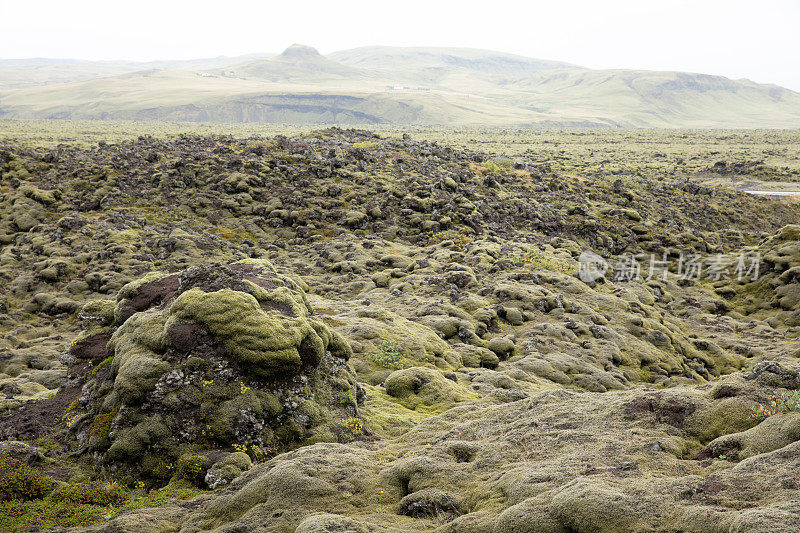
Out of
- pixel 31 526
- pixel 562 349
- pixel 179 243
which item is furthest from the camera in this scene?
pixel 179 243

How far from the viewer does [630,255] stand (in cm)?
4344

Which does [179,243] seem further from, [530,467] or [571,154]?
[571,154]

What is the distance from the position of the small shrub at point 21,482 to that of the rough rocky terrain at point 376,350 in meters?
0.17

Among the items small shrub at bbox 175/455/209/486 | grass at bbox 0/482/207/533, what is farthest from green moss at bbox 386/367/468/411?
grass at bbox 0/482/207/533

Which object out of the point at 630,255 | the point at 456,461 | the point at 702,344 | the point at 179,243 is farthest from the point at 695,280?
the point at 179,243

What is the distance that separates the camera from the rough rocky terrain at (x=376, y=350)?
32.1 feet

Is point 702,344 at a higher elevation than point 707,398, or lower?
lower

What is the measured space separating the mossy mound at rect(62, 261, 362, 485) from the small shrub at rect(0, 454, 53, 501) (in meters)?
1.60

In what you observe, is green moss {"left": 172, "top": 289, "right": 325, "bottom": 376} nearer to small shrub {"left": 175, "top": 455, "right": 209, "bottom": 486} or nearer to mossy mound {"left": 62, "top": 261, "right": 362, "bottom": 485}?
mossy mound {"left": 62, "top": 261, "right": 362, "bottom": 485}

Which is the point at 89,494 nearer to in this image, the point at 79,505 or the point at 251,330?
the point at 79,505

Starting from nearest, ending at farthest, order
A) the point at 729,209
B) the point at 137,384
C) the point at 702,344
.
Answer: the point at 137,384
the point at 702,344
the point at 729,209

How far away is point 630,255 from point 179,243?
38453mm

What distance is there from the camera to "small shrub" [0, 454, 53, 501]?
11.1 m

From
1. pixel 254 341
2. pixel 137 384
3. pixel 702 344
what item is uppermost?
pixel 254 341
